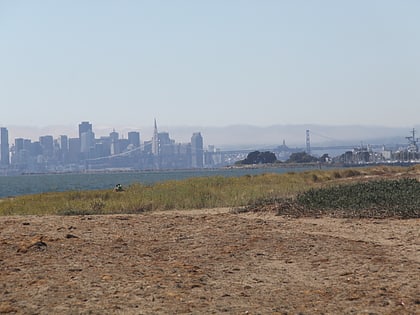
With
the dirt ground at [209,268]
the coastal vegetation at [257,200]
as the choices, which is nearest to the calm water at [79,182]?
the coastal vegetation at [257,200]

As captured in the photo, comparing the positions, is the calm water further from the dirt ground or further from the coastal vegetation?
the dirt ground

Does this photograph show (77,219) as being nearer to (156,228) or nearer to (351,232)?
(156,228)

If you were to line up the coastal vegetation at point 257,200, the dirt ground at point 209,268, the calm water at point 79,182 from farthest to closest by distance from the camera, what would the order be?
1. the calm water at point 79,182
2. the coastal vegetation at point 257,200
3. the dirt ground at point 209,268

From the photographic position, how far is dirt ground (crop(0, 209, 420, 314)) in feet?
25.7

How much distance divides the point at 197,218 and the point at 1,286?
27.0 feet

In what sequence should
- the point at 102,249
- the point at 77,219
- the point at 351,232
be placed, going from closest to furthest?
the point at 102,249
the point at 351,232
the point at 77,219

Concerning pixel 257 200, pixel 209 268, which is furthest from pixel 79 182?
pixel 209 268

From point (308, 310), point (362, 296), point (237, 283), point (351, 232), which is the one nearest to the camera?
point (308, 310)

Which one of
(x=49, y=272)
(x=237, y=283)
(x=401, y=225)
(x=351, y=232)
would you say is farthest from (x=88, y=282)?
(x=401, y=225)

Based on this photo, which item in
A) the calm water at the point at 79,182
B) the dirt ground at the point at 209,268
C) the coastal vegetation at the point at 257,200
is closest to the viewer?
the dirt ground at the point at 209,268

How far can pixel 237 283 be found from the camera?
359 inches

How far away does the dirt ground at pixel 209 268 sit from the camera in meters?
7.84

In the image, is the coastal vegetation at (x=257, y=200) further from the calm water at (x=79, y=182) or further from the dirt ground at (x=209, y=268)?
the calm water at (x=79, y=182)

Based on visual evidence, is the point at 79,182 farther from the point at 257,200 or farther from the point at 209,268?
the point at 209,268
